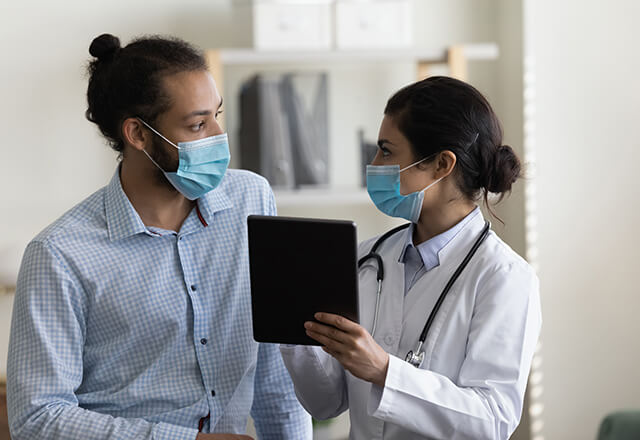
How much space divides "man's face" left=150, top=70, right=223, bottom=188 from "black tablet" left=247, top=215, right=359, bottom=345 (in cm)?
32

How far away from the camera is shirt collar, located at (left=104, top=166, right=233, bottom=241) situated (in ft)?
4.51

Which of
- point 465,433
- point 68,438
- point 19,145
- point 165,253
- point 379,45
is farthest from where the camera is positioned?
point 19,145

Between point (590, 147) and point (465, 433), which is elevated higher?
point (590, 147)

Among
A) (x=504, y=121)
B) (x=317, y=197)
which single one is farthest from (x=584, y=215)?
(x=317, y=197)

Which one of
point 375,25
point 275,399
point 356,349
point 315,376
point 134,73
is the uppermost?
point 375,25

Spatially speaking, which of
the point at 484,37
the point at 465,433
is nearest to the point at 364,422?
the point at 465,433

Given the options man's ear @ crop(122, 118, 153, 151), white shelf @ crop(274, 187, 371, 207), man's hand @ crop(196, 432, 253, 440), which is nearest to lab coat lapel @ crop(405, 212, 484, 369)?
man's hand @ crop(196, 432, 253, 440)

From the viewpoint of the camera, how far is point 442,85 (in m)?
1.30

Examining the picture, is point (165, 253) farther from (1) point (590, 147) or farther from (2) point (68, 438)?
(1) point (590, 147)

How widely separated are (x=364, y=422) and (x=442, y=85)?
624 millimetres

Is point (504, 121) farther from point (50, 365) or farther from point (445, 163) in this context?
point (50, 365)

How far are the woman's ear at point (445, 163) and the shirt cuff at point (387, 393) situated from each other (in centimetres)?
36

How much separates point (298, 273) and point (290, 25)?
144 cm

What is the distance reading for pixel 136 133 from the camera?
1435 millimetres
